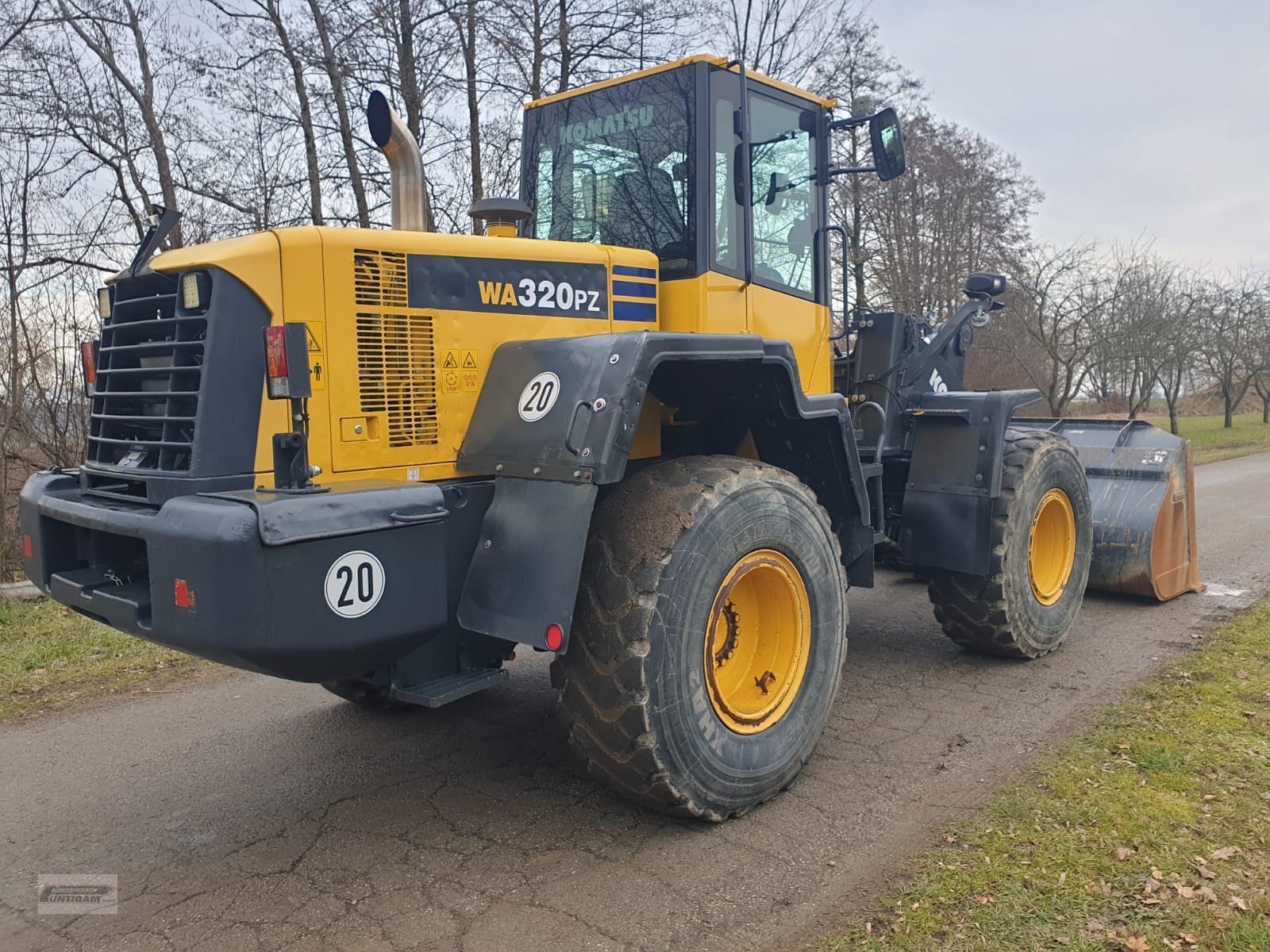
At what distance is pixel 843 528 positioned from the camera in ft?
15.4

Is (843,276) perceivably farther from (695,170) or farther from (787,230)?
(695,170)

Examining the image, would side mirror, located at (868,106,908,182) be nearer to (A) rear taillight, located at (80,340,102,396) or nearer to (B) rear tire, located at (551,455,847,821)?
(B) rear tire, located at (551,455,847,821)

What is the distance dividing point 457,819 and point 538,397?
5.37 ft

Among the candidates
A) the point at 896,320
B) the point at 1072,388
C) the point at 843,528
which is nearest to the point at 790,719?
the point at 843,528

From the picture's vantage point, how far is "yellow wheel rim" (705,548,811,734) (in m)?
3.82

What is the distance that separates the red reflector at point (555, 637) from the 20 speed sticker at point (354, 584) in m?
0.55

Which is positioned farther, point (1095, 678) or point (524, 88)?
point (524, 88)

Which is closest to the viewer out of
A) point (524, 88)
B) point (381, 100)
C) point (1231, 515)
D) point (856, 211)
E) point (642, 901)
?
point (642, 901)

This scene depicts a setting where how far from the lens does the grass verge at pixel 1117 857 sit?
2826 millimetres

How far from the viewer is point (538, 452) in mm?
3367

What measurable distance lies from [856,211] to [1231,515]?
8.15m

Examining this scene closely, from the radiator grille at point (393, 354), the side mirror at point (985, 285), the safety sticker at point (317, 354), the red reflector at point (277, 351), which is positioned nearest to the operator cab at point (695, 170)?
the radiator grille at point (393, 354)

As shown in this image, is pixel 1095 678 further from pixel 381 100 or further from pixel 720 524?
pixel 381 100

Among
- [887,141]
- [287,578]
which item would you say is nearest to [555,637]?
[287,578]
